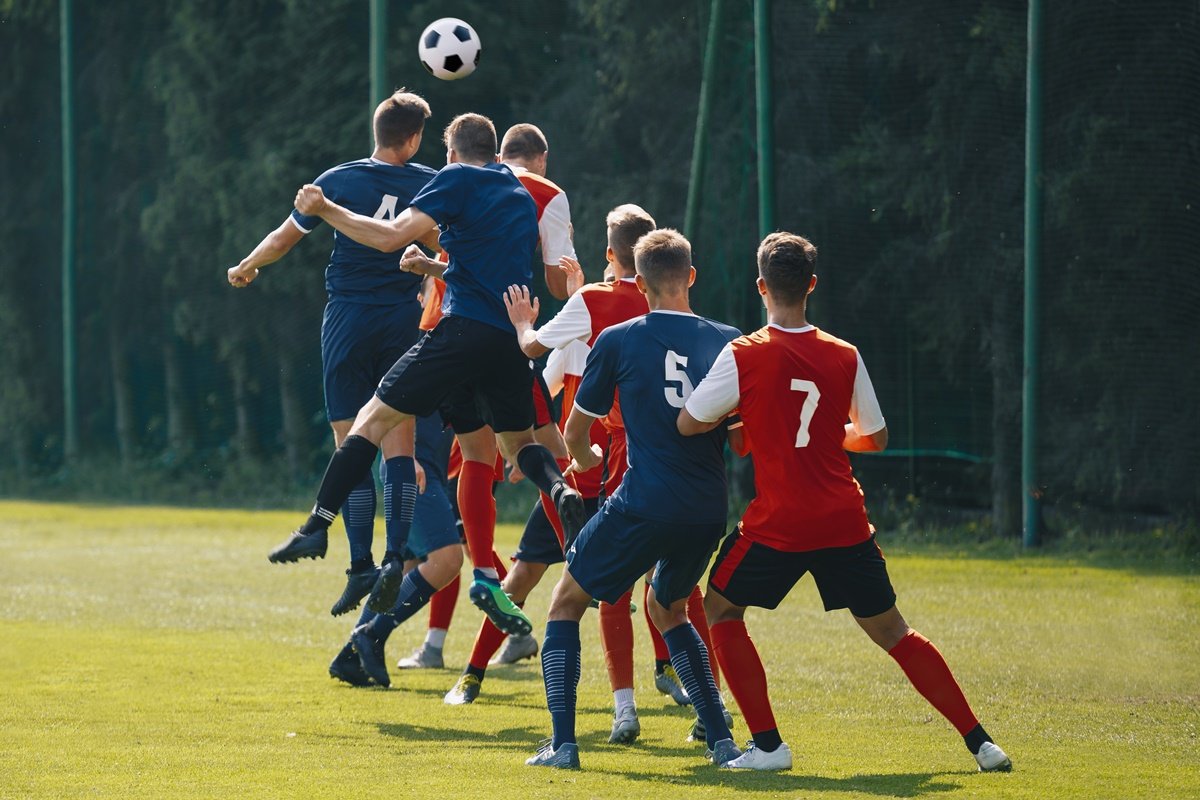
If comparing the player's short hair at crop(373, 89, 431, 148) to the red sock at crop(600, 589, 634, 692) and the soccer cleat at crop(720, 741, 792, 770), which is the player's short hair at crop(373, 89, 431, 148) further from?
the soccer cleat at crop(720, 741, 792, 770)

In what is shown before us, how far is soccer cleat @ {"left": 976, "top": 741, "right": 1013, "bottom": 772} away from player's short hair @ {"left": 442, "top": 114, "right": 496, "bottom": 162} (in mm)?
3172

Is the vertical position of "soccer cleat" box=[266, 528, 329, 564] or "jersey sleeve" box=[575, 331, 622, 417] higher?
"jersey sleeve" box=[575, 331, 622, 417]

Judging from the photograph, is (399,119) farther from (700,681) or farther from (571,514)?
(700,681)

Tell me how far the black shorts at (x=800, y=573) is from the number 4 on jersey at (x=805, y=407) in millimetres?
392

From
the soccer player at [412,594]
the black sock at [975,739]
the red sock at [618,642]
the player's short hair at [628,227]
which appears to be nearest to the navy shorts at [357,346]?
the soccer player at [412,594]

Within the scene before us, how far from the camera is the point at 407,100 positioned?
311 inches

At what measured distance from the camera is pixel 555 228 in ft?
25.9

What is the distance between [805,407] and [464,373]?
70.9 inches

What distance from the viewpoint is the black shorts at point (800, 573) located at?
5.85 meters

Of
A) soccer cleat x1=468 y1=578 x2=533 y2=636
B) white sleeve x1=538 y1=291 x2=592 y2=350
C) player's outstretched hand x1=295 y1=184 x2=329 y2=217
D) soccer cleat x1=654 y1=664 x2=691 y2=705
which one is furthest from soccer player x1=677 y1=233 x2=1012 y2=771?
player's outstretched hand x1=295 y1=184 x2=329 y2=217

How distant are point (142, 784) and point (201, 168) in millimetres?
19736

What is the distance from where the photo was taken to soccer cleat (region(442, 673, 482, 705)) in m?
7.72

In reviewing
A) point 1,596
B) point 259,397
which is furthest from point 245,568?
point 259,397

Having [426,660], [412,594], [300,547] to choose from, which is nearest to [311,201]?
[300,547]
